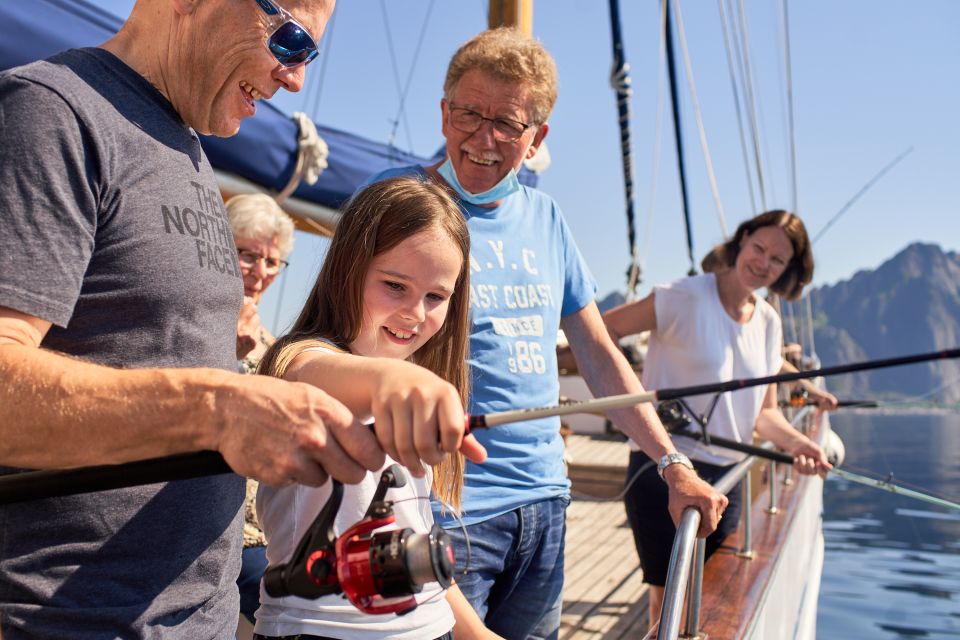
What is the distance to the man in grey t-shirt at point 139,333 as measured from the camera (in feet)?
3.31

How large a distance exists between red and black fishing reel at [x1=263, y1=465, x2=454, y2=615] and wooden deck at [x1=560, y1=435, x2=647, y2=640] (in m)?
3.26

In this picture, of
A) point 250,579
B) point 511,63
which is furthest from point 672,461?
point 250,579

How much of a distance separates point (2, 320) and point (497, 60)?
158 centimetres

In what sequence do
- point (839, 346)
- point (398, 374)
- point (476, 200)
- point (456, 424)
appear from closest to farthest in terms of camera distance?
1. point (456, 424)
2. point (398, 374)
3. point (476, 200)
4. point (839, 346)

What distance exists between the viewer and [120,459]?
1041 millimetres

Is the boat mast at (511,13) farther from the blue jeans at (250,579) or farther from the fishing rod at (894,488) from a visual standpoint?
the fishing rod at (894,488)

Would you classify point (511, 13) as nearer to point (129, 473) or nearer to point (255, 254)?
point (255, 254)

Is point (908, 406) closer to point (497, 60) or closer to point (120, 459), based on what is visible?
point (497, 60)

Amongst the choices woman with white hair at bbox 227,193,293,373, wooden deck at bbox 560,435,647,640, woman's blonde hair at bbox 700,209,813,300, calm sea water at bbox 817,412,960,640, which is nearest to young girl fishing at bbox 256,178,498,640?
woman with white hair at bbox 227,193,293,373

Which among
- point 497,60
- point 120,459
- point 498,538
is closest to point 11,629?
point 120,459

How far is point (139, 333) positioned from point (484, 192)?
3.92 ft

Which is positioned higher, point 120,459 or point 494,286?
point 494,286

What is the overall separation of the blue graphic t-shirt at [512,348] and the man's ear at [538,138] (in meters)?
0.16

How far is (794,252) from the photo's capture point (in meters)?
3.88
